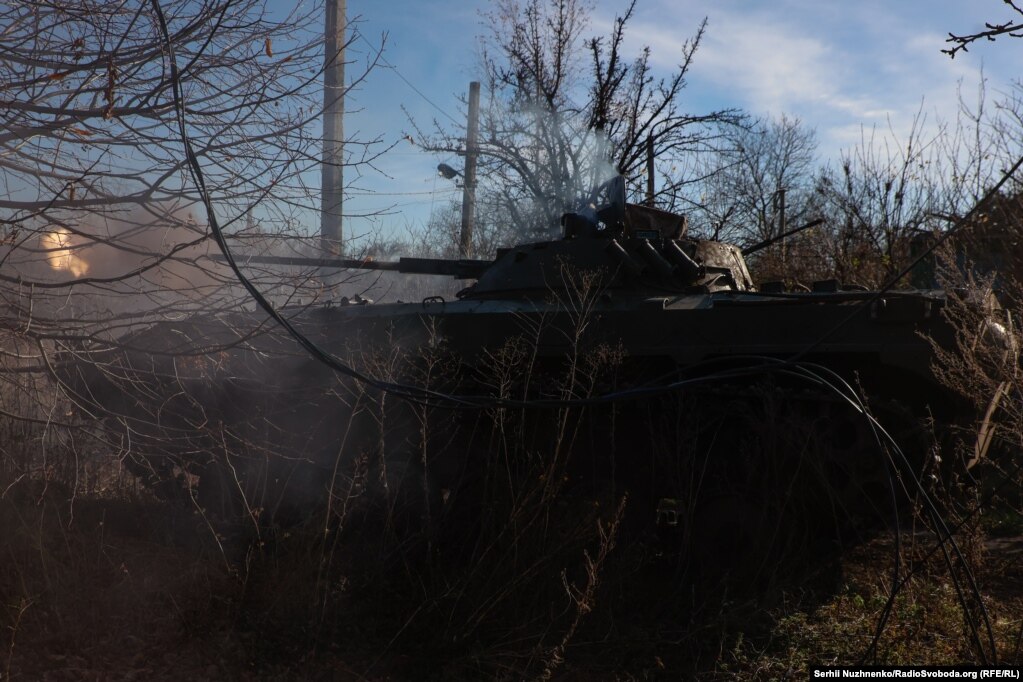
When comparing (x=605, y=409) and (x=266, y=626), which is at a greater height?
(x=605, y=409)

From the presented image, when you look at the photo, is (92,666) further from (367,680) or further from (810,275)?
(810,275)

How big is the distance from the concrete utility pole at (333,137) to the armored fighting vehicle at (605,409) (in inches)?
12.0

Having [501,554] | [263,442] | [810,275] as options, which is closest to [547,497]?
[501,554]

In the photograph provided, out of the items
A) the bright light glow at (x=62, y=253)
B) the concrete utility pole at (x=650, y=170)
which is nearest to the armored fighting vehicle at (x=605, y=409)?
the bright light glow at (x=62, y=253)

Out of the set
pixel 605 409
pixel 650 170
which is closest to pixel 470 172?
pixel 650 170

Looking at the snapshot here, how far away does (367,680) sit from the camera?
16.2ft

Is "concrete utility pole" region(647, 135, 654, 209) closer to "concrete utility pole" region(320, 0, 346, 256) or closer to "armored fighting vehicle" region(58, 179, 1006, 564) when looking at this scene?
"armored fighting vehicle" region(58, 179, 1006, 564)

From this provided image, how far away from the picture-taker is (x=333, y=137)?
580 cm

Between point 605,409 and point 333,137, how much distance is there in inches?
109

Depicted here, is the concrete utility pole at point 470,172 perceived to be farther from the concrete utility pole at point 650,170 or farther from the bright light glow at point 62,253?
the bright light glow at point 62,253

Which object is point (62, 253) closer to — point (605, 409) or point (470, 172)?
point (605, 409)

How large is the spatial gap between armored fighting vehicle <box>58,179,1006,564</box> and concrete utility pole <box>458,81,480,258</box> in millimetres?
10316

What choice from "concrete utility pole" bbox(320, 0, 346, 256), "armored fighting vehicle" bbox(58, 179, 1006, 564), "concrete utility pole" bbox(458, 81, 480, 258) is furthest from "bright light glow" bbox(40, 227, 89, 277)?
"concrete utility pole" bbox(458, 81, 480, 258)

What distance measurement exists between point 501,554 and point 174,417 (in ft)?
9.10
